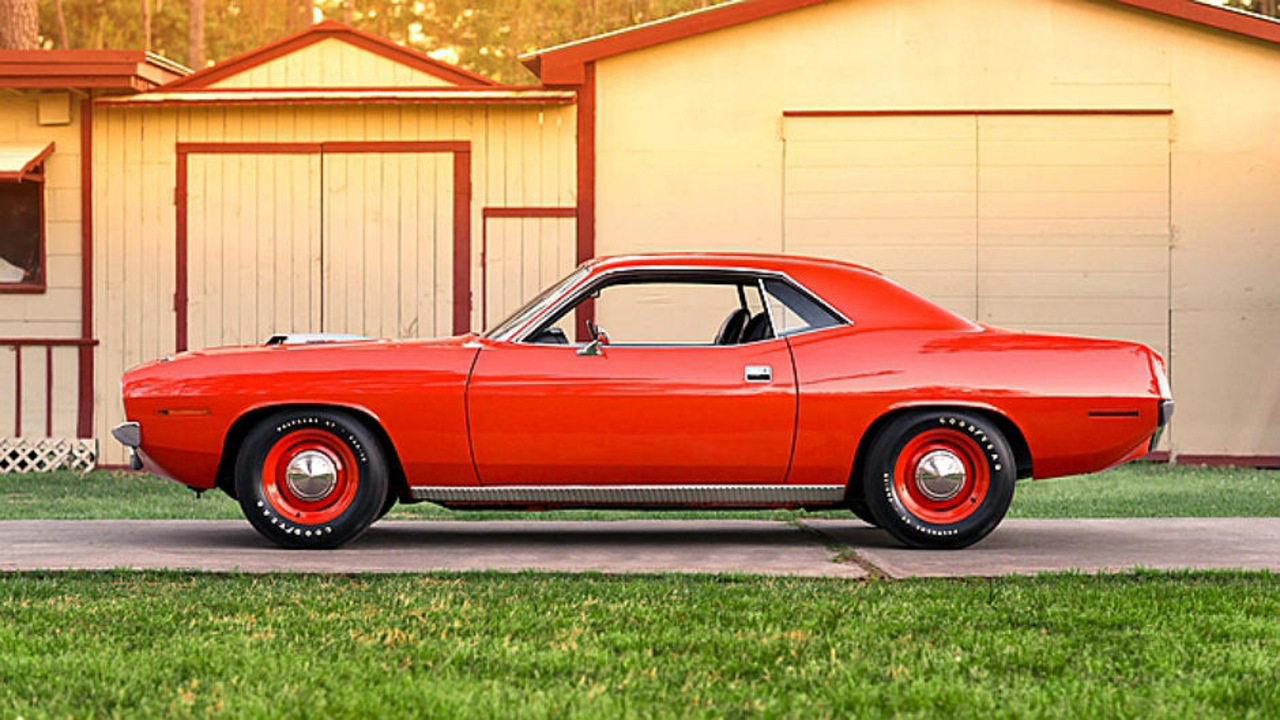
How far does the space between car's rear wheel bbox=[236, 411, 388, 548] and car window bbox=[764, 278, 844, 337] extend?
198 centimetres

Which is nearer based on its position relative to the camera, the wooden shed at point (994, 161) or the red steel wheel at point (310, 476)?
the red steel wheel at point (310, 476)

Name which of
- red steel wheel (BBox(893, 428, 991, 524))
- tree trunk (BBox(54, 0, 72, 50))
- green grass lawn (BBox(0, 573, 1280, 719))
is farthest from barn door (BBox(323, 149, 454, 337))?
tree trunk (BBox(54, 0, 72, 50))

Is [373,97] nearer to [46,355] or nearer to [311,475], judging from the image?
[46,355]

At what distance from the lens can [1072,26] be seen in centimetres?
1551

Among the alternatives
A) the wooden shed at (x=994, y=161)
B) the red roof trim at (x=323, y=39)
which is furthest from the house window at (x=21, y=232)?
the wooden shed at (x=994, y=161)

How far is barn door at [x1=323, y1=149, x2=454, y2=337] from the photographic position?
1570cm

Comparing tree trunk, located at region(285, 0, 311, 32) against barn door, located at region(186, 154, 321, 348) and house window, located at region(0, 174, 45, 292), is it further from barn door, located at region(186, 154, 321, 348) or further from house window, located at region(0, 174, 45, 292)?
barn door, located at region(186, 154, 321, 348)

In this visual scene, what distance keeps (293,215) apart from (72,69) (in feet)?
7.63

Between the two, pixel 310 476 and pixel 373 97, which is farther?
pixel 373 97

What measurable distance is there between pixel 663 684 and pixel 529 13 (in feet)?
132

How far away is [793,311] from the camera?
8.09m

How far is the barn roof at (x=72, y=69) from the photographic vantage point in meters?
15.2

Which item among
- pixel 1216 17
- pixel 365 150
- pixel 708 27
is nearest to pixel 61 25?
pixel 365 150

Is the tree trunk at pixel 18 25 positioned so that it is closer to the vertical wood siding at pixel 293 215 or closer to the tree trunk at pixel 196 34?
the vertical wood siding at pixel 293 215
